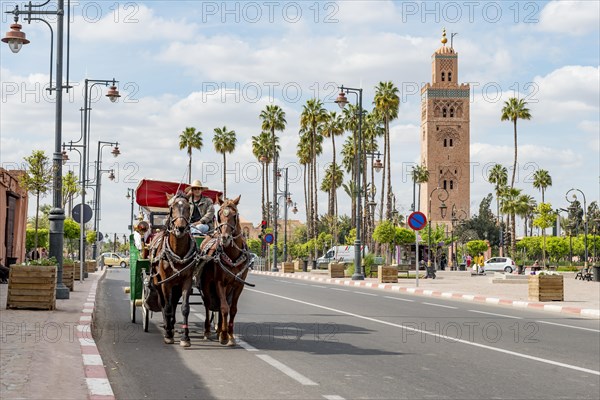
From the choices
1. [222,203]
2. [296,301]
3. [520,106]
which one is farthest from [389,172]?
[222,203]

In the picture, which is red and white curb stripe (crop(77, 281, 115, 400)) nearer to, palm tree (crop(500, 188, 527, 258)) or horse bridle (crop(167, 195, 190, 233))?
horse bridle (crop(167, 195, 190, 233))

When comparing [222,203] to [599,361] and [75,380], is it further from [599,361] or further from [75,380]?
[599,361]

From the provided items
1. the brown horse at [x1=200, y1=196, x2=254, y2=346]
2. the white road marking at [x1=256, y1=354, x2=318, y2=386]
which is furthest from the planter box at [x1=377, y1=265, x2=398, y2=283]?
the white road marking at [x1=256, y1=354, x2=318, y2=386]

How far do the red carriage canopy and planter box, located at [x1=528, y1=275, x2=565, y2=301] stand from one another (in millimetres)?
13892

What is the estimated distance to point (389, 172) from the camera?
7862 cm

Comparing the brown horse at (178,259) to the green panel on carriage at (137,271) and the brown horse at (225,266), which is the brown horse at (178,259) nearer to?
the brown horse at (225,266)

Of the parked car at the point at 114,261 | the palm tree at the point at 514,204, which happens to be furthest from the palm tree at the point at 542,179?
the parked car at the point at 114,261

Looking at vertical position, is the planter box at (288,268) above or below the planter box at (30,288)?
below

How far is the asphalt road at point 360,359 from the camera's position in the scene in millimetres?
8438

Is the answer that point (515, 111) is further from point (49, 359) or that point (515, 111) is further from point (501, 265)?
point (49, 359)

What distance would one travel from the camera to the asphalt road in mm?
8438

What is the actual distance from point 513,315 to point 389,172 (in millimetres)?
59183

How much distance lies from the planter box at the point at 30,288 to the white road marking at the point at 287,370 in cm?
703

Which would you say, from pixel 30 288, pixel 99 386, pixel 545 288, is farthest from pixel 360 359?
pixel 545 288
